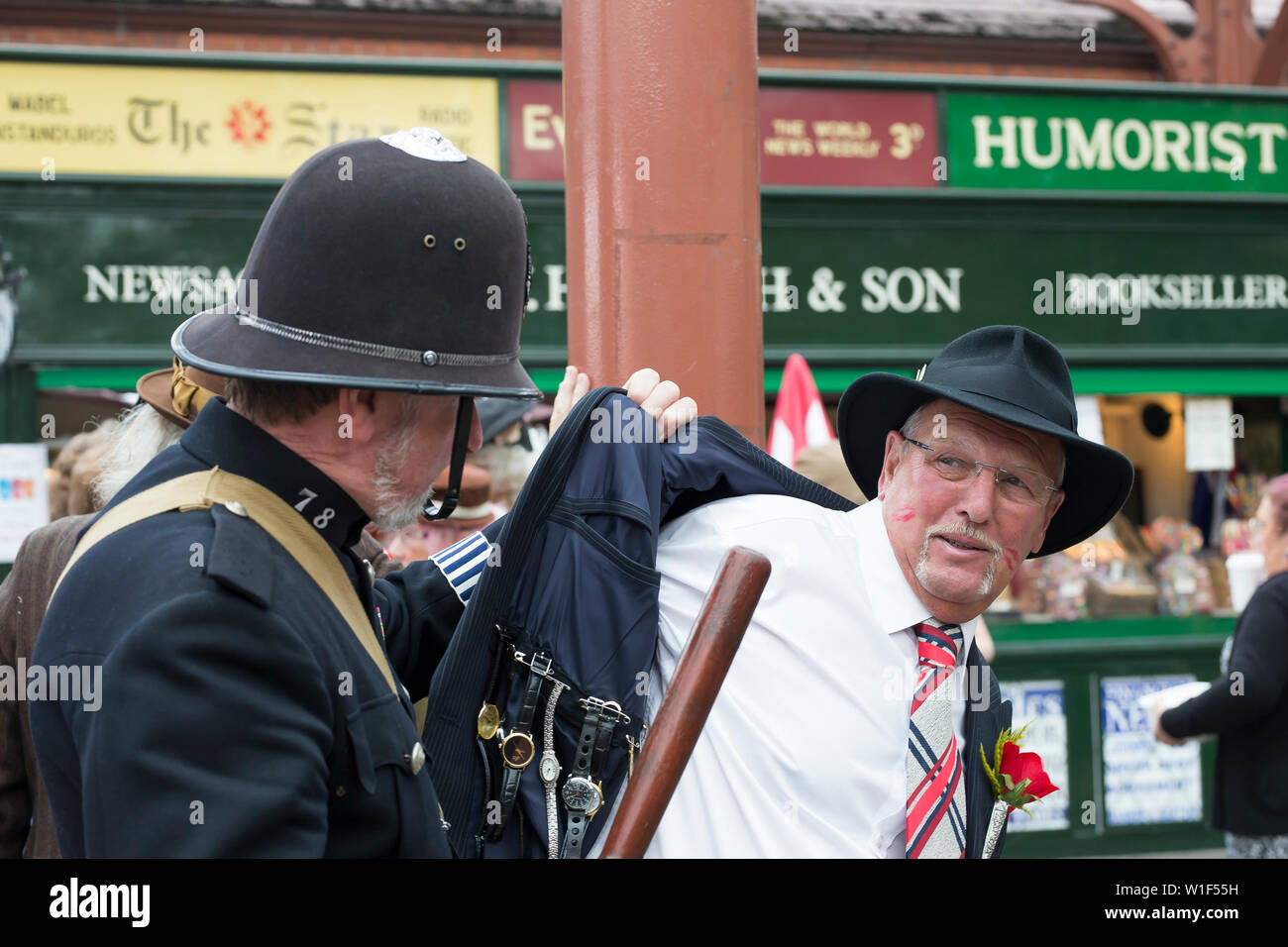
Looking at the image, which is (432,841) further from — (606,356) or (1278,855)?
(1278,855)

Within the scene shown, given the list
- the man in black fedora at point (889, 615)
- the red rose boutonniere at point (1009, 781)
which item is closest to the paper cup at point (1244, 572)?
the man in black fedora at point (889, 615)

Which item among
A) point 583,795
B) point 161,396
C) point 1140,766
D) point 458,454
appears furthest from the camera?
point 1140,766

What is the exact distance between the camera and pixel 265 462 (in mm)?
1486

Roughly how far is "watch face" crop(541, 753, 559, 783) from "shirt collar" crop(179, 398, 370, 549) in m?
0.62

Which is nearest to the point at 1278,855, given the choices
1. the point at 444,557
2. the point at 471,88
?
the point at 444,557

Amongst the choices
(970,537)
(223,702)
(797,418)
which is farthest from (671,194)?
(797,418)

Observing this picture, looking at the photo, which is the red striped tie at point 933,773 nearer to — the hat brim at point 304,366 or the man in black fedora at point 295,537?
the man in black fedora at point 295,537

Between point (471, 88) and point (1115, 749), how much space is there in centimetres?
485

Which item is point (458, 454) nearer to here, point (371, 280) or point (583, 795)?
point (371, 280)

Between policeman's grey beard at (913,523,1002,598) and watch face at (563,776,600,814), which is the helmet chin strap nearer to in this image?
watch face at (563,776,600,814)

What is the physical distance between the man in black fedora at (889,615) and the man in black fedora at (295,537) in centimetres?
66

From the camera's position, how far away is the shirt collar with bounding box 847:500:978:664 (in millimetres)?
2354

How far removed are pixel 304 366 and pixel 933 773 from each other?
50.3 inches

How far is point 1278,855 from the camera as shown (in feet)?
13.9
